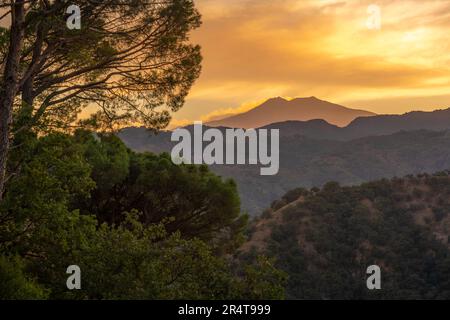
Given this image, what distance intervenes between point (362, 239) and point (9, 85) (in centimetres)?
5626

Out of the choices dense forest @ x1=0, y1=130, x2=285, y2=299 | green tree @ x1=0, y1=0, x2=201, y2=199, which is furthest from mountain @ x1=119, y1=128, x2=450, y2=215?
A: dense forest @ x1=0, y1=130, x2=285, y2=299

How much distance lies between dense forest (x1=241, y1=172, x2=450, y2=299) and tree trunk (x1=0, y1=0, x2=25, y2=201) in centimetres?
4405

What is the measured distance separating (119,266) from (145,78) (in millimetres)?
7454

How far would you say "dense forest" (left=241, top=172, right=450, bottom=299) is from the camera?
56.4 m

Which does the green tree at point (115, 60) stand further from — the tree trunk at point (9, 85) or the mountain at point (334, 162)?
the mountain at point (334, 162)

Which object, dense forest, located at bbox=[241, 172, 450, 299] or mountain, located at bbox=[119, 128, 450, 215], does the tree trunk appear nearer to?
dense forest, located at bbox=[241, 172, 450, 299]

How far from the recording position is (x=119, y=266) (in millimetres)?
10984

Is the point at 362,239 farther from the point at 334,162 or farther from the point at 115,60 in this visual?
the point at 334,162

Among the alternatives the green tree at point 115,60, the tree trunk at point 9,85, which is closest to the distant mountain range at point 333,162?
the green tree at point 115,60

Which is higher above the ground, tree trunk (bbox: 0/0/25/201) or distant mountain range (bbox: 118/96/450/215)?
distant mountain range (bbox: 118/96/450/215)

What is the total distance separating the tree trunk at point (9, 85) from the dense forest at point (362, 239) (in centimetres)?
4405

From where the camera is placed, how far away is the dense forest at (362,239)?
185 ft

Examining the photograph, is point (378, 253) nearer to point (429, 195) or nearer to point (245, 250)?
point (245, 250)
